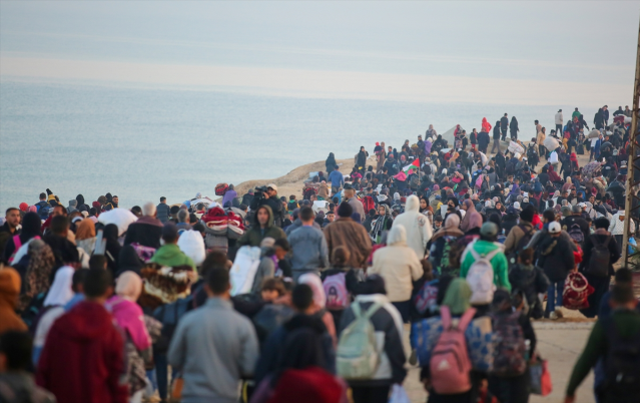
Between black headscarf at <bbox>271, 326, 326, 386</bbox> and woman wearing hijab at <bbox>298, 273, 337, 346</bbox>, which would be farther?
woman wearing hijab at <bbox>298, 273, 337, 346</bbox>

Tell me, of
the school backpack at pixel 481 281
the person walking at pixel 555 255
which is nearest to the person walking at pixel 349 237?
the school backpack at pixel 481 281

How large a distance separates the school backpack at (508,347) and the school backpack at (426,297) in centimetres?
192

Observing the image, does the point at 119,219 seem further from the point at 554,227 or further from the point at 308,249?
the point at 554,227

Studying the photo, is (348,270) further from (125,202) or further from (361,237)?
(125,202)

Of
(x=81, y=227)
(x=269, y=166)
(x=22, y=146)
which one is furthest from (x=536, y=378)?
(x=22, y=146)

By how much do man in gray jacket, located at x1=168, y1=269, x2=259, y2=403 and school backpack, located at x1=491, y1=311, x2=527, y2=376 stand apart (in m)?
2.22

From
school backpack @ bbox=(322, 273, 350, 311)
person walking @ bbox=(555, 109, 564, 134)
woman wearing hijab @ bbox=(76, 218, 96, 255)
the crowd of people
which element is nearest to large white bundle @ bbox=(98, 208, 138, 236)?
the crowd of people

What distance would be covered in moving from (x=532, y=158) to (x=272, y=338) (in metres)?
31.5

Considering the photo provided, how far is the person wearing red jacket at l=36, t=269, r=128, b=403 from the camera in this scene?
5656mm

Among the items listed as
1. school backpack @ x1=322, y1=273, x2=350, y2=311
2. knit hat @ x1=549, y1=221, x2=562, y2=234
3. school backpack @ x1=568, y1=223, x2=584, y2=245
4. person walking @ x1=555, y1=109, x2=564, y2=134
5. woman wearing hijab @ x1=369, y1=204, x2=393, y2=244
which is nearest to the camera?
school backpack @ x1=322, y1=273, x2=350, y2=311

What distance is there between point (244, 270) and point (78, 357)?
10.7 feet

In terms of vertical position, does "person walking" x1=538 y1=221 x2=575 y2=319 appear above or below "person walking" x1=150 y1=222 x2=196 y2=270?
below

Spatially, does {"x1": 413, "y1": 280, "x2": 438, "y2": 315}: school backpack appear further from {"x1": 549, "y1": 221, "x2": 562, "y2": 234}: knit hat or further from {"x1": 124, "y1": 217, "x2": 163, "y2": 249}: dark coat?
{"x1": 549, "y1": 221, "x2": 562, "y2": 234}: knit hat

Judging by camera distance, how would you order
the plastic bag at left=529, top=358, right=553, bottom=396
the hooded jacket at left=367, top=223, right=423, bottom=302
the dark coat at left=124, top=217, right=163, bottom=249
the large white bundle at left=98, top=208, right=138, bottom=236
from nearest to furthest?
the plastic bag at left=529, top=358, right=553, bottom=396 → the hooded jacket at left=367, top=223, right=423, bottom=302 → the dark coat at left=124, top=217, right=163, bottom=249 → the large white bundle at left=98, top=208, right=138, bottom=236
